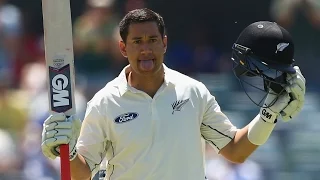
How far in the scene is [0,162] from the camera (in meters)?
6.66

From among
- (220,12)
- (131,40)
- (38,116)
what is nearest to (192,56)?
(220,12)

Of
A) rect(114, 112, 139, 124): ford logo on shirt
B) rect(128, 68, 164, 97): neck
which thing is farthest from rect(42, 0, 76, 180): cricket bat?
rect(128, 68, 164, 97): neck

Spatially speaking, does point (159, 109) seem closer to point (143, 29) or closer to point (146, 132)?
point (146, 132)

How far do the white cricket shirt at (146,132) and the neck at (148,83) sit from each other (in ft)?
0.09

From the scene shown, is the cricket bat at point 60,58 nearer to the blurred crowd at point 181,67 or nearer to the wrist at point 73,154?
the wrist at point 73,154

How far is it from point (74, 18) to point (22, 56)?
60cm

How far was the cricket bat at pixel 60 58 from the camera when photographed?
10.9ft

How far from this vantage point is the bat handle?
3352 millimetres

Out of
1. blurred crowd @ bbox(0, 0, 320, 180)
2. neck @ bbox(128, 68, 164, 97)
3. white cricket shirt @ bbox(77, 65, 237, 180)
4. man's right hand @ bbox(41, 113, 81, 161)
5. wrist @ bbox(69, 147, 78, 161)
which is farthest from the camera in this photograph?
blurred crowd @ bbox(0, 0, 320, 180)

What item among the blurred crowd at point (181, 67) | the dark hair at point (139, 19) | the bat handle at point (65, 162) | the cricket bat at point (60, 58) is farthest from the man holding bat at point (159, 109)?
the blurred crowd at point (181, 67)

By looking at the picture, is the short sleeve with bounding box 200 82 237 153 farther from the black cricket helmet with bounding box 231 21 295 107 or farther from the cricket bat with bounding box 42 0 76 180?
the cricket bat with bounding box 42 0 76 180

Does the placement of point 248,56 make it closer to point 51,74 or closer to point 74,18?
point 51,74

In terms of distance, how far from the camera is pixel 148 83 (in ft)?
12.0

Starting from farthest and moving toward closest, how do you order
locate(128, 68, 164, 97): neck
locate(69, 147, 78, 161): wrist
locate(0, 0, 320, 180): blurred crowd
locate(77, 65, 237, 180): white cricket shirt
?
locate(0, 0, 320, 180): blurred crowd, locate(128, 68, 164, 97): neck, locate(77, 65, 237, 180): white cricket shirt, locate(69, 147, 78, 161): wrist
